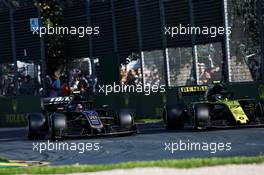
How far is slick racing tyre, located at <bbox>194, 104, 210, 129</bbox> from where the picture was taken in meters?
17.8

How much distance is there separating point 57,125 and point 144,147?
2984 mm

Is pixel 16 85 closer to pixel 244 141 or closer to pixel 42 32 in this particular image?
pixel 42 32

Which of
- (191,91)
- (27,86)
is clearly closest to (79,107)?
(191,91)

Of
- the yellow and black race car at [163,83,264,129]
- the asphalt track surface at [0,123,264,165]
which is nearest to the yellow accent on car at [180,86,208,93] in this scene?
the yellow and black race car at [163,83,264,129]

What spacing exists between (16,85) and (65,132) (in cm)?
1274

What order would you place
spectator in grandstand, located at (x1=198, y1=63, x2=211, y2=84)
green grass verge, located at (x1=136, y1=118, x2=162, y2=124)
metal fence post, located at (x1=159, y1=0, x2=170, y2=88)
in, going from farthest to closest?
1. metal fence post, located at (x1=159, y1=0, x2=170, y2=88)
2. spectator in grandstand, located at (x1=198, y1=63, x2=211, y2=84)
3. green grass verge, located at (x1=136, y1=118, x2=162, y2=124)

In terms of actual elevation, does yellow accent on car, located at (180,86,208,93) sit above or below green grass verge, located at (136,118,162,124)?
above

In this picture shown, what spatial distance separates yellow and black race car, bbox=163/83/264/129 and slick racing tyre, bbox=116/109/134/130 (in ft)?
4.60

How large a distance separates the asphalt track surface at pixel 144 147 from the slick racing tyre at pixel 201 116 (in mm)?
212

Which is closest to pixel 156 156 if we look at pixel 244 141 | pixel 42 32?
pixel 244 141

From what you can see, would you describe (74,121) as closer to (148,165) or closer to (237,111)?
(237,111)

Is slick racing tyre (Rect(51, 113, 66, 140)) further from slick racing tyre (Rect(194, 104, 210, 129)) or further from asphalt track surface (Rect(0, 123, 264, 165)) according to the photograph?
slick racing tyre (Rect(194, 104, 210, 129))

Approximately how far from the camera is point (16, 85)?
98.7 feet

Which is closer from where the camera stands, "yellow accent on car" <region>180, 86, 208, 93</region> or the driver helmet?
the driver helmet
